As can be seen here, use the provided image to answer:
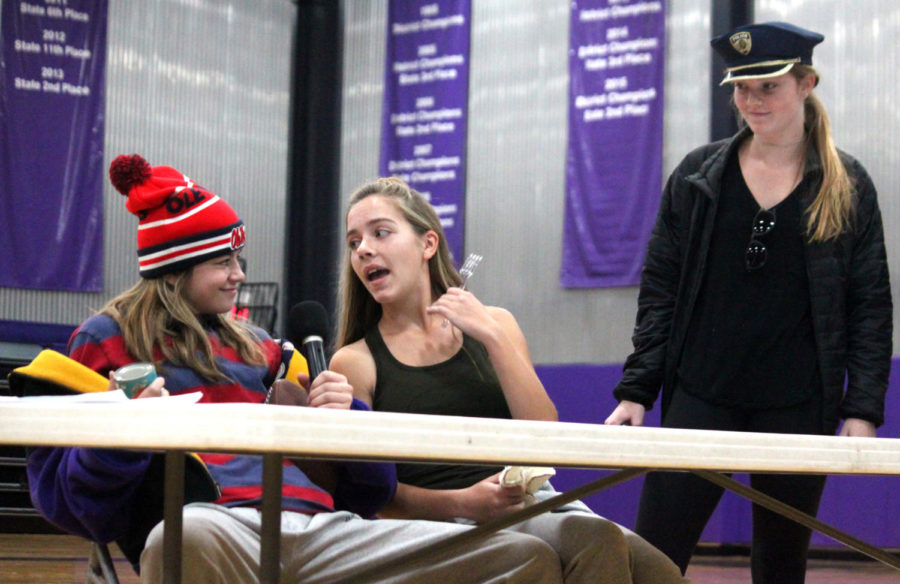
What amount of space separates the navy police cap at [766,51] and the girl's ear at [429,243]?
2.19 ft

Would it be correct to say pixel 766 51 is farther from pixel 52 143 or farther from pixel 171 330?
pixel 52 143

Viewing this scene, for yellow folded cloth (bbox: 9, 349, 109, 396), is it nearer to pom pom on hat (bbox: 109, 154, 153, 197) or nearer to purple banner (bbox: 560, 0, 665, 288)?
pom pom on hat (bbox: 109, 154, 153, 197)

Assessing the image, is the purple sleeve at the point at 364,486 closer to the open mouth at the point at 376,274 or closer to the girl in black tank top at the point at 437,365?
the girl in black tank top at the point at 437,365

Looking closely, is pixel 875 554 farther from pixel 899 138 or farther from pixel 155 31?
pixel 155 31

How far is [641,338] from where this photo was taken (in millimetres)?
2443

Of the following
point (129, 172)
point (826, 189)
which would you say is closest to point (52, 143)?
point (129, 172)

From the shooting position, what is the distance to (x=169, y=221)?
208 centimetres

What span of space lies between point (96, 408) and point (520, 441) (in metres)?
0.40

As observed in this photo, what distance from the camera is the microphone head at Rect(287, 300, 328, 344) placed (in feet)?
6.67

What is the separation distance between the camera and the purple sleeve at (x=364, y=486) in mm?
1639

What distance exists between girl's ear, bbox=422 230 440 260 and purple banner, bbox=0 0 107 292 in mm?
6315

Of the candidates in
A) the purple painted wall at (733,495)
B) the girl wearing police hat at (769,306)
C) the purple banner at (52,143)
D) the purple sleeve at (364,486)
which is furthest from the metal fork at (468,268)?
the purple banner at (52,143)

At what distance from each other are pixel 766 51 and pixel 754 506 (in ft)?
3.00

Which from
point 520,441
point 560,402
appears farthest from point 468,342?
point 560,402
